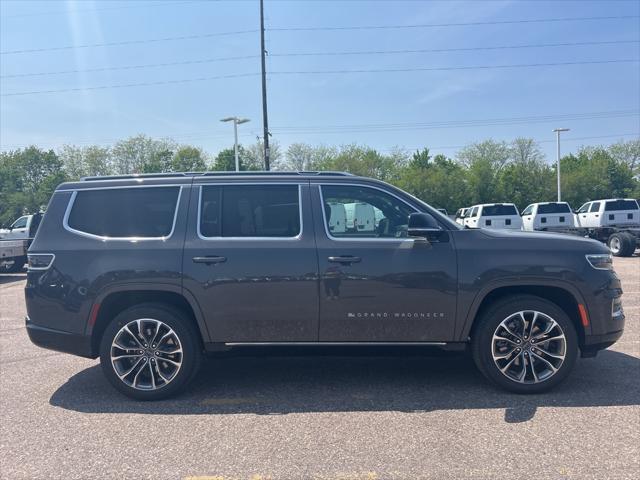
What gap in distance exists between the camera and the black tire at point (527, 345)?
4.32 metres

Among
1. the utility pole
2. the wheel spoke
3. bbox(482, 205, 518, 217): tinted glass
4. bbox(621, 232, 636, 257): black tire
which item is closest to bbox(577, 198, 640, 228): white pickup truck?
bbox(621, 232, 636, 257): black tire

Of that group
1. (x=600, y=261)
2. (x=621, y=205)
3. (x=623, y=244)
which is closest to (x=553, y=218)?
(x=621, y=205)

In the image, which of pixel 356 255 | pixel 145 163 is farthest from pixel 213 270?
pixel 145 163

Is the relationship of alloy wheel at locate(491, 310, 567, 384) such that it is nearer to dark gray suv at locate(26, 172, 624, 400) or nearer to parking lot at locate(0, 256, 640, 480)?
dark gray suv at locate(26, 172, 624, 400)

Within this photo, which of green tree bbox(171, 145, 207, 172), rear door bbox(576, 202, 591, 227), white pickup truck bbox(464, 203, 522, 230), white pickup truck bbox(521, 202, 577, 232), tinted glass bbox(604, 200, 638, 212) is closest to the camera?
tinted glass bbox(604, 200, 638, 212)

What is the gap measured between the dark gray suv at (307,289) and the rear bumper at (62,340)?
0.01 m

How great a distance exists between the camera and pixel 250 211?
4.50 m

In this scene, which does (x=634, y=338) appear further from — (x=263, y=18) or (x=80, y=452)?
(x=263, y=18)

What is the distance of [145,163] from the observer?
47.9m

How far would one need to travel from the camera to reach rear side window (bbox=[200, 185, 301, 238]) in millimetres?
4441

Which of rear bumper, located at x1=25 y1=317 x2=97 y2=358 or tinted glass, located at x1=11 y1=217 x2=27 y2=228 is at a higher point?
tinted glass, located at x1=11 y1=217 x2=27 y2=228

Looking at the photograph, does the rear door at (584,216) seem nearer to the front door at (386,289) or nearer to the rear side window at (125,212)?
the front door at (386,289)

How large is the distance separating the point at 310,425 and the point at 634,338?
4732mm

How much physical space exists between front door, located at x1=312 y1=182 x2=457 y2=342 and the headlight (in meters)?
1.26
